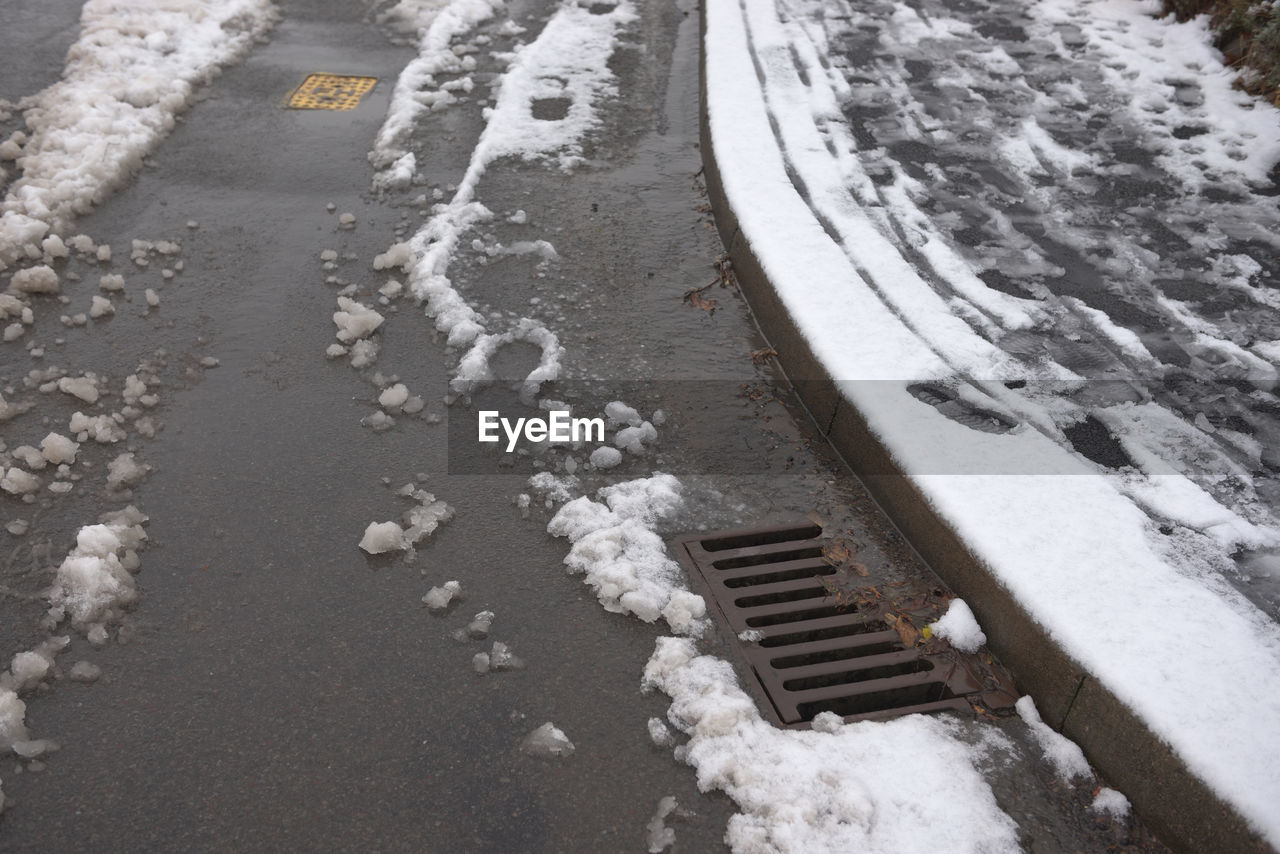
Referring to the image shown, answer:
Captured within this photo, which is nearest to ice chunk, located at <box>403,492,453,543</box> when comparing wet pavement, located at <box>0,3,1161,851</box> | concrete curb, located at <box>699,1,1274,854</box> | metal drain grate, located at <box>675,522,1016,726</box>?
wet pavement, located at <box>0,3,1161,851</box>

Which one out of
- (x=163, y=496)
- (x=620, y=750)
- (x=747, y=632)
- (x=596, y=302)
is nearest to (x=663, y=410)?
(x=596, y=302)

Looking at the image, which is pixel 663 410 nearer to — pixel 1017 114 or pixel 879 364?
pixel 879 364

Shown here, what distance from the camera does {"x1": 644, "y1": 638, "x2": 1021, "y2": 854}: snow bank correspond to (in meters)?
2.29

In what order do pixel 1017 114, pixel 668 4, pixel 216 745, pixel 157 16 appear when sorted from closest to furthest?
1. pixel 216 745
2. pixel 1017 114
3. pixel 157 16
4. pixel 668 4

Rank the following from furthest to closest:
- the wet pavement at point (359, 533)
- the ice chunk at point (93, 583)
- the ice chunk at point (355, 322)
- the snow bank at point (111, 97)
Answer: the snow bank at point (111, 97) → the ice chunk at point (355, 322) → the ice chunk at point (93, 583) → the wet pavement at point (359, 533)

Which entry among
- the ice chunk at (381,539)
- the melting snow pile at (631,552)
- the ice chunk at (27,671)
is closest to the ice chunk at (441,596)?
the ice chunk at (381,539)

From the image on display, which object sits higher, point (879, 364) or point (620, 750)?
point (879, 364)

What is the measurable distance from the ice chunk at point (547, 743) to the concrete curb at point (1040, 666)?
1.41m

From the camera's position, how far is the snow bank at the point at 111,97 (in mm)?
4629

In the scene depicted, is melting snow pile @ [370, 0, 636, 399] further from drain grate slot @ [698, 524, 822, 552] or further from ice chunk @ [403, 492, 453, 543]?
drain grate slot @ [698, 524, 822, 552]

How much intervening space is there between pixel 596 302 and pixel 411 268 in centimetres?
96

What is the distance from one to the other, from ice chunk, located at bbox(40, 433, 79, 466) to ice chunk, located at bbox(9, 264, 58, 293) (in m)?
1.19

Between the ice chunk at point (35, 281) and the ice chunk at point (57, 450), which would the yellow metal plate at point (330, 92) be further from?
the ice chunk at point (57, 450)

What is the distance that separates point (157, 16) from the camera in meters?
6.59
